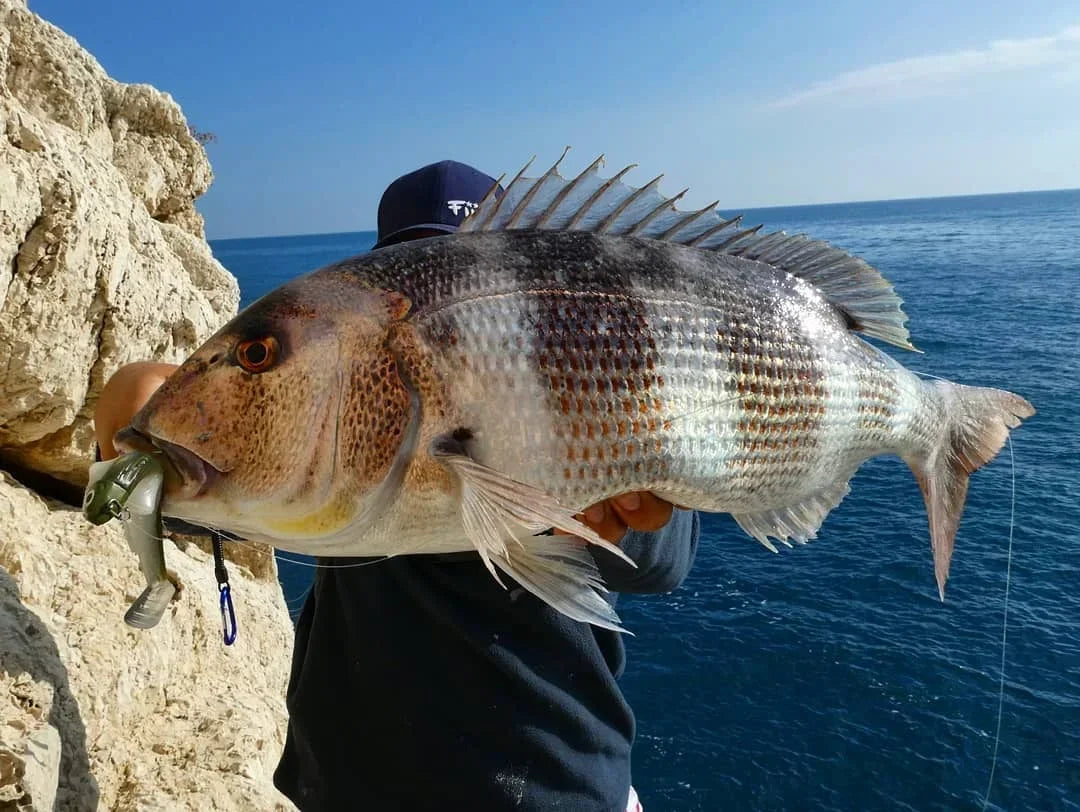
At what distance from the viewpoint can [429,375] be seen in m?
1.66

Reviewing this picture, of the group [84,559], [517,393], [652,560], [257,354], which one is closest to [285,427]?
[257,354]

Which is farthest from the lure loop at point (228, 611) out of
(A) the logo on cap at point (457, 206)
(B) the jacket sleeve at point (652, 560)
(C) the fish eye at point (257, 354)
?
(A) the logo on cap at point (457, 206)

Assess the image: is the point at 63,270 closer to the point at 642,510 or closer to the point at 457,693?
the point at 457,693

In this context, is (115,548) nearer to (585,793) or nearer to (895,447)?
(585,793)

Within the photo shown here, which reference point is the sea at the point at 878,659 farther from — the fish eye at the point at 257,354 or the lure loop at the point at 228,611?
the fish eye at the point at 257,354

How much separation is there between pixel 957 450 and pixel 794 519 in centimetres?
81

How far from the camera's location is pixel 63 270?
4.73m

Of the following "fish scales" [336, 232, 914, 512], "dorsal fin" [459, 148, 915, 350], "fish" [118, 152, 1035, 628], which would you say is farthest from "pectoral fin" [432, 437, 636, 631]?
"dorsal fin" [459, 148, 915, 350]

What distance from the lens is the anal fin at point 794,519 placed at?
7.45 feet

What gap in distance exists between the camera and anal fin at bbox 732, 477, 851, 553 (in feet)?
7.45

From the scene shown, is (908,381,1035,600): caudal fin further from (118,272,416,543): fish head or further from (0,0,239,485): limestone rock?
(0,0,239,485): limestone rock

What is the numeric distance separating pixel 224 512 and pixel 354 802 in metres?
1.15

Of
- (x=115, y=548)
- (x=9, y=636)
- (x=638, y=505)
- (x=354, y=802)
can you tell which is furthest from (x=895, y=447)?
(x=115, y=548)

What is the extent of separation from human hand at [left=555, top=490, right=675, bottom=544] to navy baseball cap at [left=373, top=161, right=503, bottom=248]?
1104 mm
